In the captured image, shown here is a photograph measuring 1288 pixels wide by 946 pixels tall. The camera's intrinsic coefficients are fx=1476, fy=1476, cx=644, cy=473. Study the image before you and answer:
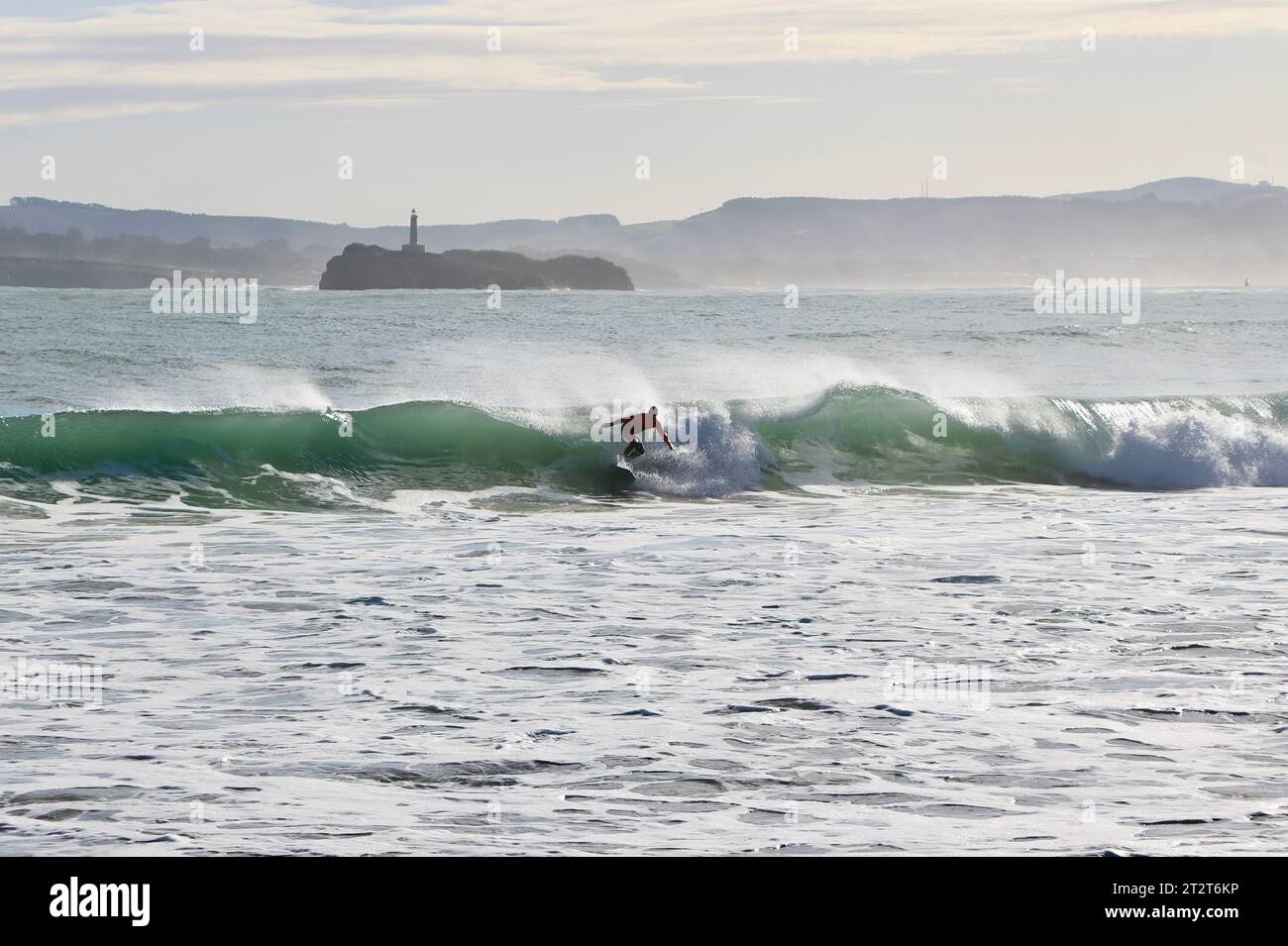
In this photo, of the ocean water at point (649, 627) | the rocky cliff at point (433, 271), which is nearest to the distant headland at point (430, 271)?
the rocky cliff at point (433, 271)

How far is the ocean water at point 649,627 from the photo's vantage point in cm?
621

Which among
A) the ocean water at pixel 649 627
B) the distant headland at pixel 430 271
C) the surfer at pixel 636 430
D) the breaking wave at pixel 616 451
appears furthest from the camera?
the distant headland at pixel 430 271

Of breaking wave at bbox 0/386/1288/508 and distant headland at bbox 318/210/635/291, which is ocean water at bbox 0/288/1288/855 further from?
distant headland at bbox 318/210/635/291

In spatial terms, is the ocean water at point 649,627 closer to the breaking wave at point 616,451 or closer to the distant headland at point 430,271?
the breaking wave at point 616,451

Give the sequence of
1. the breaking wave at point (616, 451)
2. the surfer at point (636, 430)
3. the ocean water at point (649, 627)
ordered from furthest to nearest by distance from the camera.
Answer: the surfer at point (636, 430) < the breaking wave at point (616, 451) < the ocean water at point (649, 627)

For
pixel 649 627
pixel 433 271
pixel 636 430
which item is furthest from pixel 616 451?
pixel 433 271

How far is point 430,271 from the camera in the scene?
14200cm

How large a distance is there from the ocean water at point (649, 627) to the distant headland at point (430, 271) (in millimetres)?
115700

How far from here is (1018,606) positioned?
10.8m

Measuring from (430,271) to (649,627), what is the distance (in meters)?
135

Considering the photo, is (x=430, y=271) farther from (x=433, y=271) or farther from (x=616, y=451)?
(x=616, y=451)
